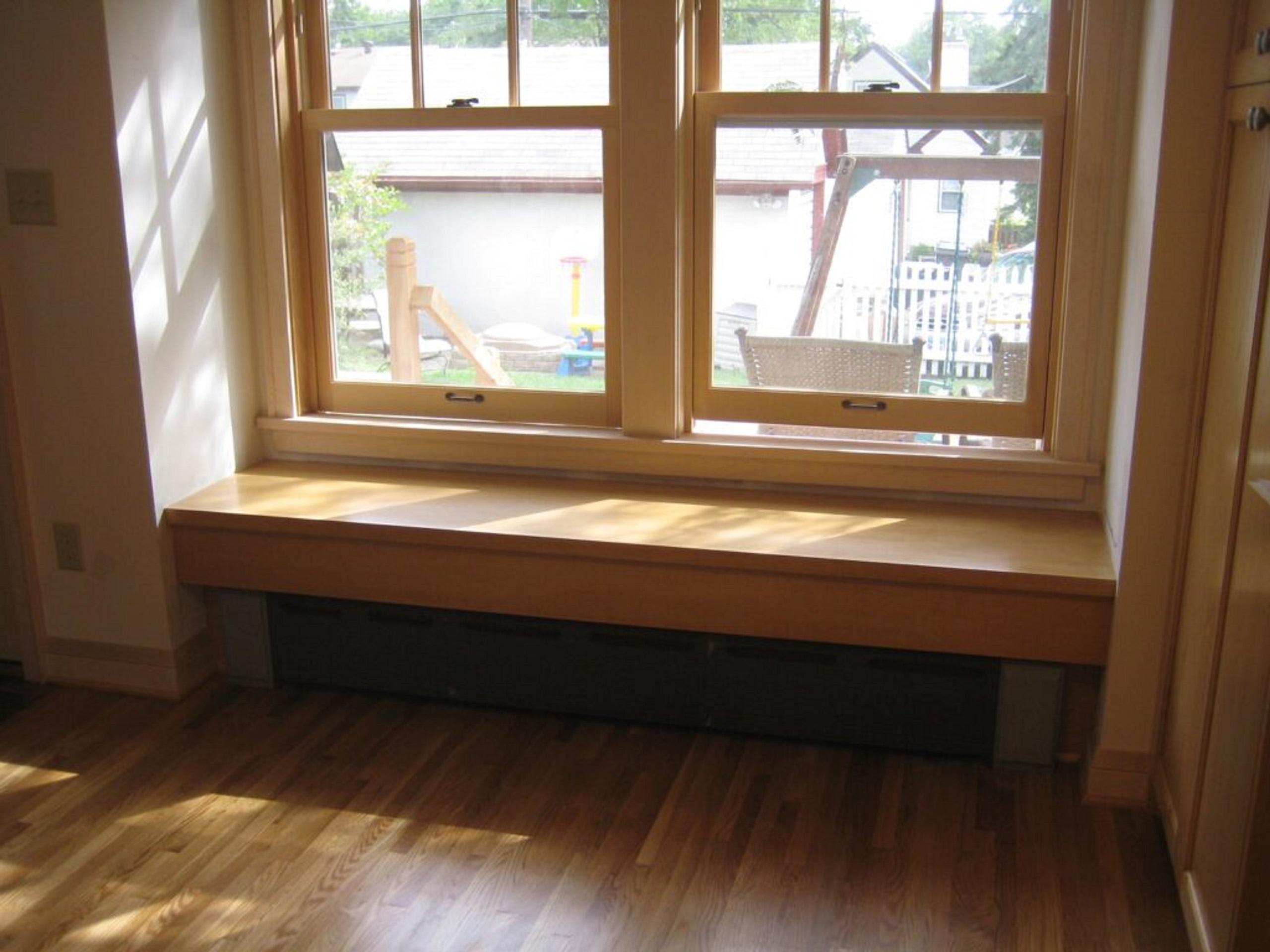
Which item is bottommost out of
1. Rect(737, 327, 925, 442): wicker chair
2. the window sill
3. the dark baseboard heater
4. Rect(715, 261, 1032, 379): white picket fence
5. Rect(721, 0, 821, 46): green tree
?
the dark baseboard heater

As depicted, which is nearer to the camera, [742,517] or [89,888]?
[89,888]

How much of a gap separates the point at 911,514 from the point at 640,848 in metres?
0.99

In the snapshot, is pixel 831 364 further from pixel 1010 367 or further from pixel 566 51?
pixel 566 51

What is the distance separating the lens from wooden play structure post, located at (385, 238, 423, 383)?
10.7ft

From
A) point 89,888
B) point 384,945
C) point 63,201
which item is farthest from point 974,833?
point 63,201

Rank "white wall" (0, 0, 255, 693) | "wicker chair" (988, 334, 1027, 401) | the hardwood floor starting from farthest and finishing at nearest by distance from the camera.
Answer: "wicker chair" (988, 334, 1027, 401) → "white wall" (0, 0, 255, 693) → the hardwood floor

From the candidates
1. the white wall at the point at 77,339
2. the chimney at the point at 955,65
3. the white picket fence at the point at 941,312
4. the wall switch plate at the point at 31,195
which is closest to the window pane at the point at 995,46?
the chimney at the point at 955,65

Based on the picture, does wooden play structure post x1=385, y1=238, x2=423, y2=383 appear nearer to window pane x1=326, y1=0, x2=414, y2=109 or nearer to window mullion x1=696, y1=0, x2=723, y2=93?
window pane x1=326, y1=0, x2=414, y2=109

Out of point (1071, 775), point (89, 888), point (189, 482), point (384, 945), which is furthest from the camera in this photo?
point (189, 482)

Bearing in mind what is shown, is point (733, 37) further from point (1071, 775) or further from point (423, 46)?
point (1071, 775)

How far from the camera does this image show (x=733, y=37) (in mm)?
2920

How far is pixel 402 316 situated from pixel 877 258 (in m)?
1.23

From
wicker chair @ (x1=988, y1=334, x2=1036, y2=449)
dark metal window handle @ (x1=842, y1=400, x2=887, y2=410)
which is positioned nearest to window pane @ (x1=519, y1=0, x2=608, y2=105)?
dark metal window handle @ (x1=842, y1=400, x2=887, y2=410)

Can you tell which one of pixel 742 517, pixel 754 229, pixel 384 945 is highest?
pixel 754 229
